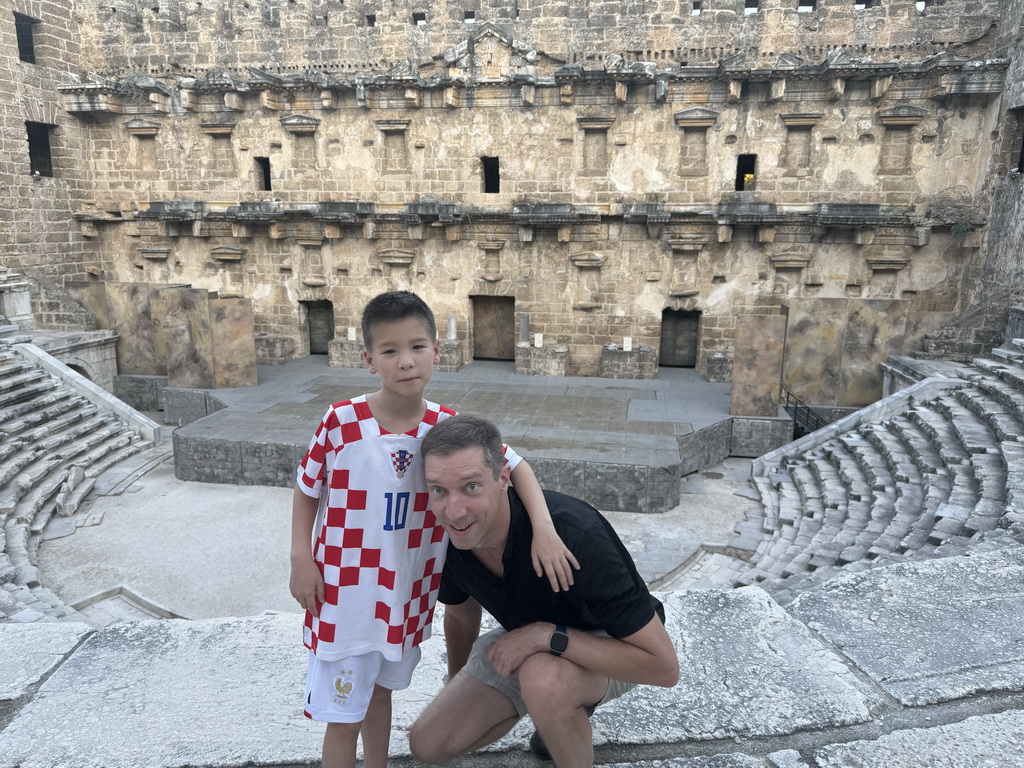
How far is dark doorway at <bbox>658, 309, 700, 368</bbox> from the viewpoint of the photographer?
1472 cm

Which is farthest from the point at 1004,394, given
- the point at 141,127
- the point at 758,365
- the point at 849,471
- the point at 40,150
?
the point at 40,150

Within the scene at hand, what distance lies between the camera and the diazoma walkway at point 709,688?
7.36 ft

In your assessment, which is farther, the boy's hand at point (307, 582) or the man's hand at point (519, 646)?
the boy's hand at point (307, 582)

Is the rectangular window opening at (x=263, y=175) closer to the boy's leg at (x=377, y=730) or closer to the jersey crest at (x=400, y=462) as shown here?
the jersey crest at (x=400, y=462)

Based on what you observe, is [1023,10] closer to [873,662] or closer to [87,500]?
[873,662]

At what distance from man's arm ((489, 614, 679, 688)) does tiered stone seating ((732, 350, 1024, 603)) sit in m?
2.20

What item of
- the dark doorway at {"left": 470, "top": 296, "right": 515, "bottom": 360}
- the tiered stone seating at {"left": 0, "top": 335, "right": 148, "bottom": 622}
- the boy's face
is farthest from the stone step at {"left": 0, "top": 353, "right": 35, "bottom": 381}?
the boy's face

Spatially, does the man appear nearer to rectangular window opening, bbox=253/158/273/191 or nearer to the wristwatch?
the wristwatch

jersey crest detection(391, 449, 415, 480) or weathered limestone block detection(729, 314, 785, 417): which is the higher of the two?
jersey crest detection(391, 449, 415, 480)

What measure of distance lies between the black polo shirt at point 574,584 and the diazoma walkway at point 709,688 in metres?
0.55

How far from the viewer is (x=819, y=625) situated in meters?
2.83

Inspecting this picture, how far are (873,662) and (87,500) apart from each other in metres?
10.1

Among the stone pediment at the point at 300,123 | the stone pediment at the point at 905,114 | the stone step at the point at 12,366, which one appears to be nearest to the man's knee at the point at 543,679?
the stone step at the point at 12,366

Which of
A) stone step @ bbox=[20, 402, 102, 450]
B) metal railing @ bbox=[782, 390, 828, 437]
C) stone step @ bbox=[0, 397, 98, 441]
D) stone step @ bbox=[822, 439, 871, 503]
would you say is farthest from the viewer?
metal railing @ bbox=[782, 390, 828, 437]
